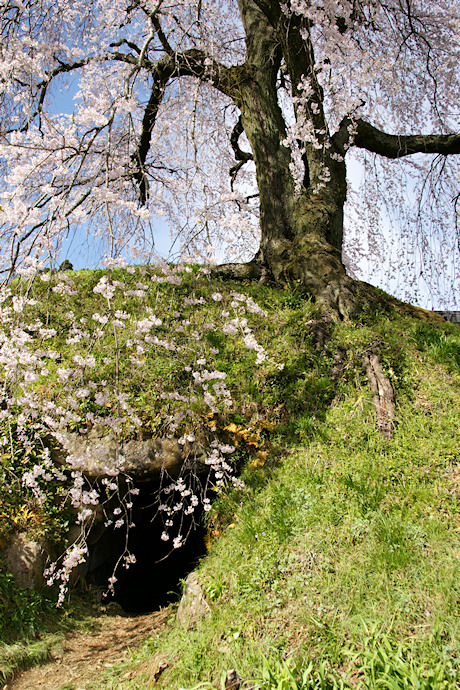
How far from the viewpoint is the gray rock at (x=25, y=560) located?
4.11 metres

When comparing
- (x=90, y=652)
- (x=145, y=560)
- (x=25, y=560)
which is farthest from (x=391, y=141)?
(x=90, y=652)

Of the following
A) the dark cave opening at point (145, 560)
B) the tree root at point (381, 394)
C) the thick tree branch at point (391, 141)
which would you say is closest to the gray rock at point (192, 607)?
the dark cave opening at point (145, 560)

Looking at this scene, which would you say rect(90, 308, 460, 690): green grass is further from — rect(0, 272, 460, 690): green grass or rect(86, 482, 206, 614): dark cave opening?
rect(86, 482, 206, 614): dark cave opening

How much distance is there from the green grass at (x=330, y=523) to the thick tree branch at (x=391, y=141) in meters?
3.20

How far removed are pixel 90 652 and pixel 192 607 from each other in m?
1.07

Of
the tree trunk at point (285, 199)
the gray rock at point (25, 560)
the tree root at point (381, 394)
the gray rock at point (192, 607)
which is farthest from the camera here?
the tree trunk at point (285, 199)

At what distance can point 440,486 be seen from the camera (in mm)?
3240

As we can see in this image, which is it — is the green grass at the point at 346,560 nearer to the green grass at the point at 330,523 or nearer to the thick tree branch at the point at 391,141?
the green grass at the point at 330,523

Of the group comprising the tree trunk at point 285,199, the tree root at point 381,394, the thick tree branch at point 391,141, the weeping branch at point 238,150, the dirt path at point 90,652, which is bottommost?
the dirt path at point 90,652

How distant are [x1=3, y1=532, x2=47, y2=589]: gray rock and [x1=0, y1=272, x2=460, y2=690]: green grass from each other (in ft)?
4.25

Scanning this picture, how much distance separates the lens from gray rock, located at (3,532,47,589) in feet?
13.5

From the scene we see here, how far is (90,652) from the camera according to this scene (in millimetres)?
3771

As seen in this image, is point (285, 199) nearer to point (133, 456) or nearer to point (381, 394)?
point (381, 394)

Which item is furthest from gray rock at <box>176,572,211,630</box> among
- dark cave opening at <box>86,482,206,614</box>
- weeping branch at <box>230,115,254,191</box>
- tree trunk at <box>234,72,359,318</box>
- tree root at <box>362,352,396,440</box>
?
weeping branch at <box>230,115,254,191</box>
